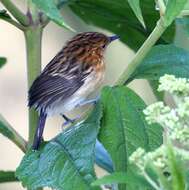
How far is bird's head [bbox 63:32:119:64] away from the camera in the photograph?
3348 millimetres

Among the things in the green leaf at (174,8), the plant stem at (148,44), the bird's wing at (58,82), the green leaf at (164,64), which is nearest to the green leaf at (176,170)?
the green leaf at (174,8)

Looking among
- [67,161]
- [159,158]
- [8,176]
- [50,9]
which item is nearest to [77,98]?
[8,176]

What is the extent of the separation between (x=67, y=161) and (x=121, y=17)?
2.70 ft

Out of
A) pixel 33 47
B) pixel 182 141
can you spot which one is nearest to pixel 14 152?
pixel 33 47

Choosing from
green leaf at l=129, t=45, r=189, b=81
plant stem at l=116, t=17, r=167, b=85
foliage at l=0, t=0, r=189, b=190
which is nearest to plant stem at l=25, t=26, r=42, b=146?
foliage at l=0, t=0, r=189, b=190

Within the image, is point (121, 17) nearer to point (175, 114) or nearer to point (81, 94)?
point (81, 94)

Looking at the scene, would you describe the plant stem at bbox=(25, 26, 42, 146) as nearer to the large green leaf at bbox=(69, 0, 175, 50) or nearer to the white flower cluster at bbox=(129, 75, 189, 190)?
the large green leaf at bbox=(69, 0, 175, 50)

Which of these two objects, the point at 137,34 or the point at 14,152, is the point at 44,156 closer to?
the point at 137,34

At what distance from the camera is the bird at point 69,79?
2.88 m

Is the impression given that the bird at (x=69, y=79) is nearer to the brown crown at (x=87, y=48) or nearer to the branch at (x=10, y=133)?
the brown crown at (x=87, y=48)

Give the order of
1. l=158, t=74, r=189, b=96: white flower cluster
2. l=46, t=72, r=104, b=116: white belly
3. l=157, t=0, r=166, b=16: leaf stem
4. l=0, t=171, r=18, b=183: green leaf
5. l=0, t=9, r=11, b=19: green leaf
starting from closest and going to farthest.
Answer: l=158, t=74, r=189, b=96: white flower cluster
l=157, t=0, r=166, b=16: leaf stem
l=0, t=9, r=11, b=19: green leaf
l=0, t=171, r=18, b=183: green leaf
l=46, t=72, r=104, b=116: white belly

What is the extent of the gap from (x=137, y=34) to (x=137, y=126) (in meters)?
0.85

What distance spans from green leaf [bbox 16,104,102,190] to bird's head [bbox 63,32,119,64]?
3.91 feet

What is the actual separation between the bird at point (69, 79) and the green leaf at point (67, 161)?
1.74 ft
